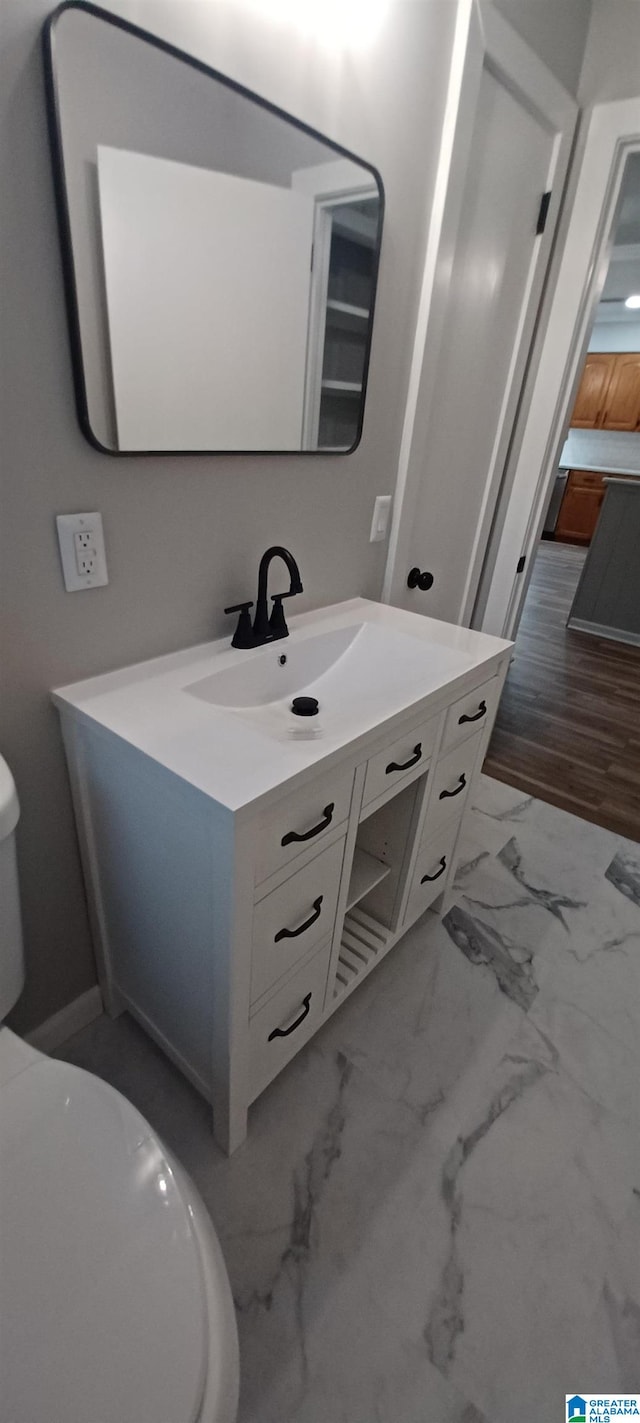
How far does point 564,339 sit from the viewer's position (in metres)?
1.98

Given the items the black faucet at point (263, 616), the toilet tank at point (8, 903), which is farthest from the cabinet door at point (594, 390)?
the toilet tank at point (8, 903)

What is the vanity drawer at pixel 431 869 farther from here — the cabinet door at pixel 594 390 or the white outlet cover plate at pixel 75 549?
the cabinet door at pixel 594 390

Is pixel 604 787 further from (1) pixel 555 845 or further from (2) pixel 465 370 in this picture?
(2) pixel 465 370

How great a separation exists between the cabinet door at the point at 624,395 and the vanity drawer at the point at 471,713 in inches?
263

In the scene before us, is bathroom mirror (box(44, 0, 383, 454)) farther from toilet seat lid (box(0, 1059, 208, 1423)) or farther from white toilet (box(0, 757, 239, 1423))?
toilet seat lid (box(0, 1059, 208, 1423))

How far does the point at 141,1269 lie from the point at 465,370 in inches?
77.2

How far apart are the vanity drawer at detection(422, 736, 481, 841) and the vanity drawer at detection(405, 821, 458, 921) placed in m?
0.04

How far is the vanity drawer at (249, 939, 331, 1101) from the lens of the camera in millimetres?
1052

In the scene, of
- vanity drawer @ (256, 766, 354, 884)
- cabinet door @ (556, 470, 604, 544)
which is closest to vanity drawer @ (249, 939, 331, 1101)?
vanity drawer @ (256, 766, 354, 884)

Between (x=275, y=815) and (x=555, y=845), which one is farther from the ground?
(x=275, y=815)

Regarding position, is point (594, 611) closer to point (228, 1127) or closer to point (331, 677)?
point (331, 677)

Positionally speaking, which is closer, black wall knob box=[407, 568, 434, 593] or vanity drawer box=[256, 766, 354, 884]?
vanity drawer box=[256, 766, 354, 884]

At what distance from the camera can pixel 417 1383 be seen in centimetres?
91

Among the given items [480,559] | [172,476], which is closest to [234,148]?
[172,476]
